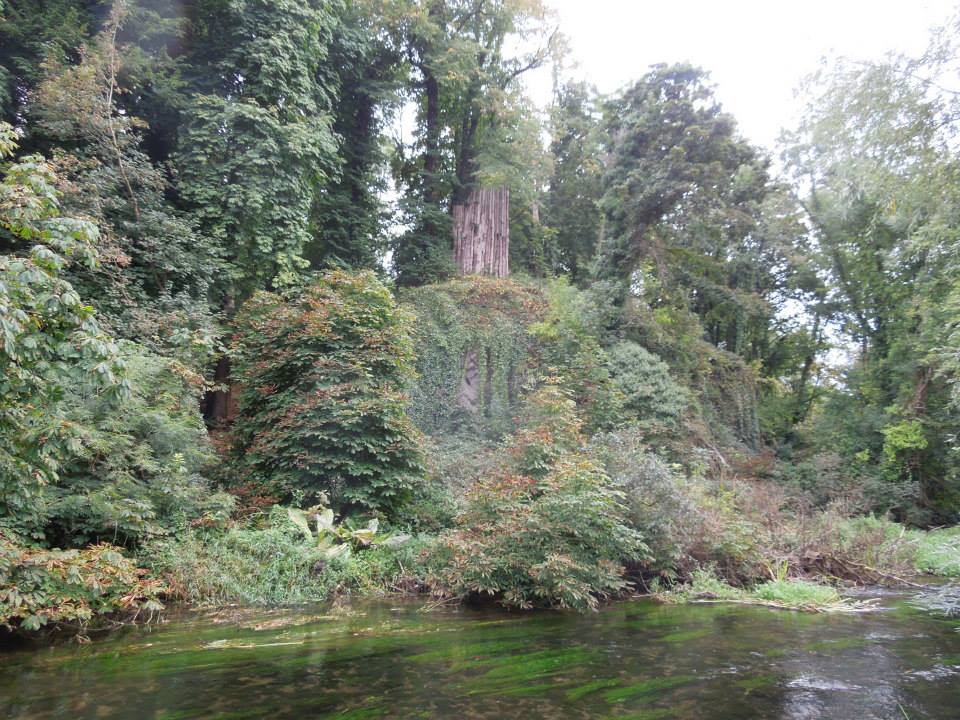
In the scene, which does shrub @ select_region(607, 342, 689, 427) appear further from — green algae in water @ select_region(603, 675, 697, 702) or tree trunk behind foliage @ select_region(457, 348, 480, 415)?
green algae in water @ select_region(603, 675, 697, 702)

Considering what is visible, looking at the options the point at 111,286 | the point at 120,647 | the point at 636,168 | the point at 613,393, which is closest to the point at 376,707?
the point at 120,647

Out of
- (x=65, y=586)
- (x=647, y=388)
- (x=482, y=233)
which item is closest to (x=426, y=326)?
(x=482, y=233)

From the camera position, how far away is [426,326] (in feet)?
51.8

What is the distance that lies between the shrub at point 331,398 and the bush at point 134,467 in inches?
51.9

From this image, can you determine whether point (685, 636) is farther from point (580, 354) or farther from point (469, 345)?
point (469, 345)

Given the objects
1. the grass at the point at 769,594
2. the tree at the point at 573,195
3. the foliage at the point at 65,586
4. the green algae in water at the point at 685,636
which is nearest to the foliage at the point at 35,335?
the foliage at the point at 65,586

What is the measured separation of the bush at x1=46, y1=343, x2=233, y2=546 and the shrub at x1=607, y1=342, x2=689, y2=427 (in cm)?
967

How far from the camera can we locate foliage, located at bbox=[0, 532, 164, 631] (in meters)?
5.36

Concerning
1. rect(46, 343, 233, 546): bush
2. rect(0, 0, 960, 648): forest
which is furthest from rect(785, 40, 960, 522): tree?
rect(46, 343, 233, 546): bush

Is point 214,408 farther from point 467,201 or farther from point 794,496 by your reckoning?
point 794,496

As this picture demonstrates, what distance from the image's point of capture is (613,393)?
14859 millimetres

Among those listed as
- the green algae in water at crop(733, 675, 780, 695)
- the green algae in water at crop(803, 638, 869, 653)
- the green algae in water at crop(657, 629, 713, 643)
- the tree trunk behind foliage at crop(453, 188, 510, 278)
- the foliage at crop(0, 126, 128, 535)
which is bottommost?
the green algae in water at crop(657, 629, 713, 643)

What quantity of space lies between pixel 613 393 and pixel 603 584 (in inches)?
299

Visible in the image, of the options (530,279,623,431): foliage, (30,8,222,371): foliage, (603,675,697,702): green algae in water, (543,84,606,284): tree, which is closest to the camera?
(603,675,697,702): green algae in water
